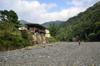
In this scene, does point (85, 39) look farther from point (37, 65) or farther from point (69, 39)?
point (37, 65)

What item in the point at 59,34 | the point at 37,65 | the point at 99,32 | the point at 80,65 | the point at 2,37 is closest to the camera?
the point at 80,65

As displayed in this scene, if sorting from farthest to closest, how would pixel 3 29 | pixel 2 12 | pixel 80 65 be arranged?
pixel 2 12 → pixel 3 29 → pixel 80 65

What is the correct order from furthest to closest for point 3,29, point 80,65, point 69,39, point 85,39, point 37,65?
point 69,39
point 85,39
point 3,29
point 37,65
point 80,65

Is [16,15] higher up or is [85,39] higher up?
[16,15]

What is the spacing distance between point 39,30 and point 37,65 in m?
78.9

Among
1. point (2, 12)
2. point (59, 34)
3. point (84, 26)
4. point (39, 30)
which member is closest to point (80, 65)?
point (2, 12)

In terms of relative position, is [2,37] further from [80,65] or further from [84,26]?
[84,26]

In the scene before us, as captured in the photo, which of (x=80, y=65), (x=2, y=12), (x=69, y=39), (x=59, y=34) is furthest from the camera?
(x=59, y=34)

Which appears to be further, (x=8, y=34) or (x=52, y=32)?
(x=52, y=32)

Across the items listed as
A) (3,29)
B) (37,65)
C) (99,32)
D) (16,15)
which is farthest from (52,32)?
(37,65)

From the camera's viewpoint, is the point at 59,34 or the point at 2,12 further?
the point at 59,34

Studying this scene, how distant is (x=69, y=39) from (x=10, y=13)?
81181 mm

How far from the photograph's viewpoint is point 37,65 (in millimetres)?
20359

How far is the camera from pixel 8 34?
179ft
